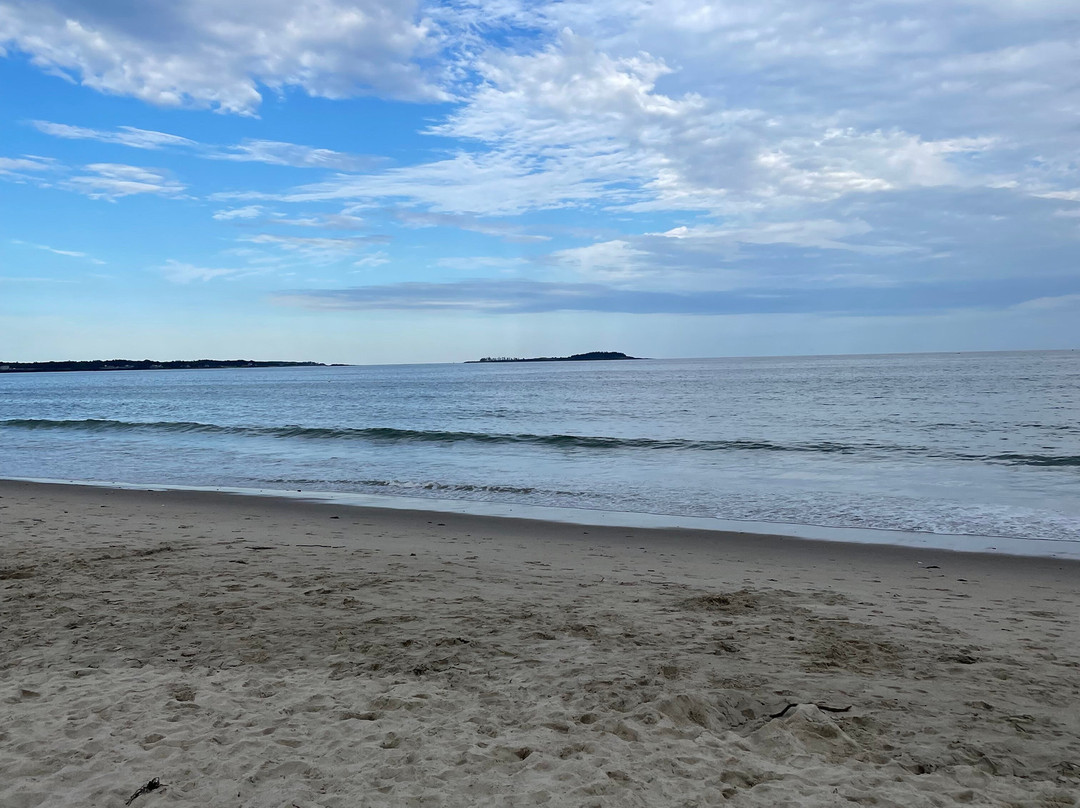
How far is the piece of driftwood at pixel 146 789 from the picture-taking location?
10.9 feet

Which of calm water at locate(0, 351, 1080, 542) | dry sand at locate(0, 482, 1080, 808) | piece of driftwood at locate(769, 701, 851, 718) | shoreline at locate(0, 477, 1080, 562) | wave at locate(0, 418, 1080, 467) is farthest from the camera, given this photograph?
wave at locate(0, 418, 1080, 467)

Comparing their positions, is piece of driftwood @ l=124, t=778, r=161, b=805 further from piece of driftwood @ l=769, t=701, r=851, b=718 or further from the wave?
the wave

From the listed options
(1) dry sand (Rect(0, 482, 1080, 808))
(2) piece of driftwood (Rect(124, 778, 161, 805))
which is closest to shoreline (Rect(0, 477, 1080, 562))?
(1) dry sand (Rect(0, 482, 1080, 808))

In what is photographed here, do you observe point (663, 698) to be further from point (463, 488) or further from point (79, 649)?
point (463, 488)

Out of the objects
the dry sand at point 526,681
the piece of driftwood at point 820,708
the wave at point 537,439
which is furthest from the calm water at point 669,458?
the piece of driftwood at point 820,708

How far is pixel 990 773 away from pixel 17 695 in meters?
5.34

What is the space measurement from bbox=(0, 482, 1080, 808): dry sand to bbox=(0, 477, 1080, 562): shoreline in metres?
1.19

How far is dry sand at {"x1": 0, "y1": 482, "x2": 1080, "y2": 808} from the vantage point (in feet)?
11.6

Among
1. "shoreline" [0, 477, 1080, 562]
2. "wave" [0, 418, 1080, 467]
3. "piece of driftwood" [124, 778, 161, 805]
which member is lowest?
"wave" [0, 418, 1080, 467]

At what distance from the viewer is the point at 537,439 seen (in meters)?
25.7

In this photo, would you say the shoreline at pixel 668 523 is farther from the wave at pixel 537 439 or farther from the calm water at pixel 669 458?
the wave at pixel 537 439

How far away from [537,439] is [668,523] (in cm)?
1414

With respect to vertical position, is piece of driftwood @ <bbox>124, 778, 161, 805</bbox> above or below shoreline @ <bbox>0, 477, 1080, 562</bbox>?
above

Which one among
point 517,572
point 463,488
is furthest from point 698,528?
point 463,488
